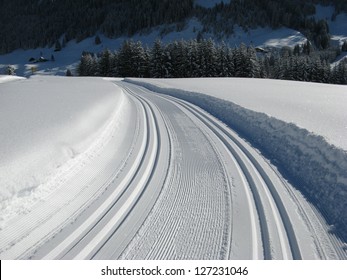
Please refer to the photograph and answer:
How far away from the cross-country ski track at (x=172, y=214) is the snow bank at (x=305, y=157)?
1.02 ft

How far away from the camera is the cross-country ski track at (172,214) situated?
3977 mm

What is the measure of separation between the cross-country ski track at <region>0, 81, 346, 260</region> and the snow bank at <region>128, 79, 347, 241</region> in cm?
31

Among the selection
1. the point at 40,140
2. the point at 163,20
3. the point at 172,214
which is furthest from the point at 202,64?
the point at 163,20

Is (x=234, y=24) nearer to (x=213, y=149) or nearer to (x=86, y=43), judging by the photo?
(x=86, y=43)

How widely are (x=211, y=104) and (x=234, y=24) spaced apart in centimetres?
14764

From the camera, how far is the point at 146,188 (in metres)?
5.69

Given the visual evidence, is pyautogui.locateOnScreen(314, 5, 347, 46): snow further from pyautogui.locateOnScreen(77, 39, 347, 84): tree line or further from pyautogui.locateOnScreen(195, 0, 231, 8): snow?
pyautogui.locateOnScreen(77, 39, 347, 84): tree line

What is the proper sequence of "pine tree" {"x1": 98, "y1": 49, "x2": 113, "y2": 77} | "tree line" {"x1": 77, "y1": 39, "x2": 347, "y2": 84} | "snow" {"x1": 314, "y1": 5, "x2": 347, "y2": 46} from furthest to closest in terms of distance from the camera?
"snow" {"x1": 314, "y1": 5, "x2": 347, "y2": 46}
"pine tree" {"x1": 98, "y1": 49, "x2": 113, "y2": 77}
"tree line" {"x1": 77, "y1": 39, "x2": 347, "y2": 84}

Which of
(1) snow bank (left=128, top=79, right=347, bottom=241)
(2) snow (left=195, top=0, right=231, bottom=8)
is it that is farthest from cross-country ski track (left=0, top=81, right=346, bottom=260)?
(2) snow (left=195, top=0, right=231, bottom=8)

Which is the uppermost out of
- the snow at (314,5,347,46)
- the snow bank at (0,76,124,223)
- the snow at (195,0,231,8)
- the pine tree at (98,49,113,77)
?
the snow at (195,0,231,8)

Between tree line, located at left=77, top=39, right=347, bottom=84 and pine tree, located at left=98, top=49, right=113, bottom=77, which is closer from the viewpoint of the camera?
tree line, located at left=77, top=39, right=347, bottom=84

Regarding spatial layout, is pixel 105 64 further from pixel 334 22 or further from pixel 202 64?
pixel 334 22

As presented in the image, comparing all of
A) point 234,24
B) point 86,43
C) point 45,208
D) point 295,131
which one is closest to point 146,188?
point 45,208

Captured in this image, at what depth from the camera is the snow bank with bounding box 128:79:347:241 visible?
526cm
